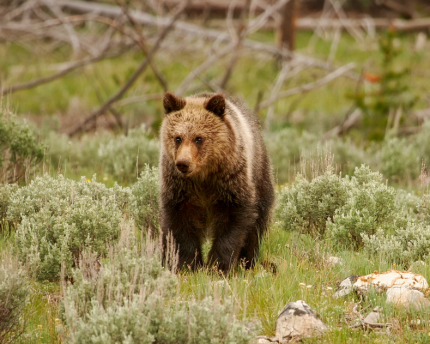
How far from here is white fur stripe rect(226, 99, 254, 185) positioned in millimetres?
6109

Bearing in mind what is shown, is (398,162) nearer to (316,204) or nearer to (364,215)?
(316,204)

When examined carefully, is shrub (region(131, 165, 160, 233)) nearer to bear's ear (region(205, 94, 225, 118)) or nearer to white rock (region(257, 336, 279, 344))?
bear's ear (region(205, 94, 225, 118))

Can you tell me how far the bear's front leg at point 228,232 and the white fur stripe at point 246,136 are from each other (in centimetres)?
34

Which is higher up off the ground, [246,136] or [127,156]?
[246,136]

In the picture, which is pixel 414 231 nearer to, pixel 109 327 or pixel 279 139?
pixel 109 327

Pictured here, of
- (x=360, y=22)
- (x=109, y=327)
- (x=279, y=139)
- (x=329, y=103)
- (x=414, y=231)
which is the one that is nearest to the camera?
(x=109, y=327)

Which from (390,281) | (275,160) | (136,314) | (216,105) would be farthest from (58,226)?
(275,160)

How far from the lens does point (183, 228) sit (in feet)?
19.7

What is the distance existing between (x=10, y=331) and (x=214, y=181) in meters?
2.32

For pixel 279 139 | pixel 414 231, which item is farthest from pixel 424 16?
pixel 414 231

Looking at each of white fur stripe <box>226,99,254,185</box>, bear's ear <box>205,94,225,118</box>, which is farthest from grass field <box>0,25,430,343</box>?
bear's ear <box>205,94,225,118</box>

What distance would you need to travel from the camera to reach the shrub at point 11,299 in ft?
14.4

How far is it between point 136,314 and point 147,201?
116 inches

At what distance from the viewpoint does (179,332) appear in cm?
410
